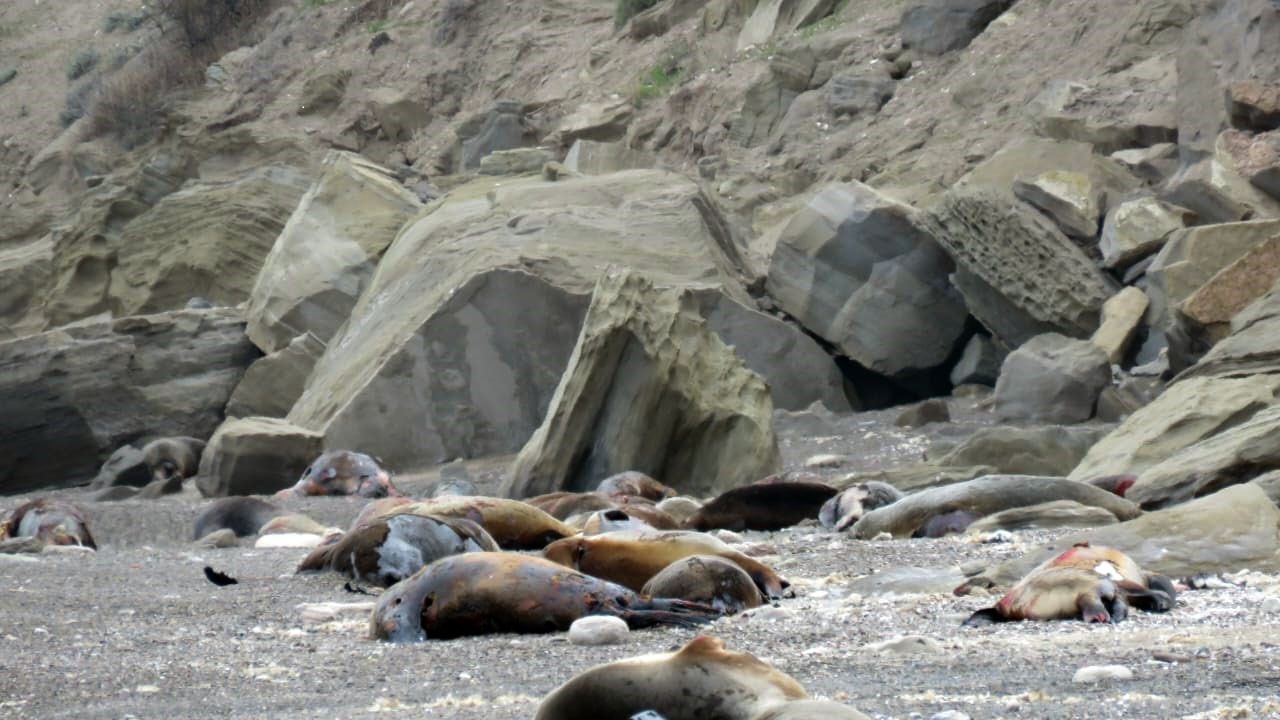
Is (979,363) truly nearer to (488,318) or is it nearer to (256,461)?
(488,318)

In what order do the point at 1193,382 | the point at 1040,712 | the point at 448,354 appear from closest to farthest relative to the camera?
the point at 1040,712 → the point at 1193,382 → the point at 448,354

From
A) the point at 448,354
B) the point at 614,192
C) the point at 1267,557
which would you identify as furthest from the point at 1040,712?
the point at 614,192

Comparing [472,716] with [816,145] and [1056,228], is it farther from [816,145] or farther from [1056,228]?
[816,145]

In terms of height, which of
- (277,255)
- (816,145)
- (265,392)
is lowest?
(265,392)

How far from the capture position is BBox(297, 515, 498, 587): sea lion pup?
696 cm

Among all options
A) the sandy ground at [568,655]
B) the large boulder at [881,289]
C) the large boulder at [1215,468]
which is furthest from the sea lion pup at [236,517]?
the large boulder at [881,289]

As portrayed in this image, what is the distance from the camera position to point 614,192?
60.7ft

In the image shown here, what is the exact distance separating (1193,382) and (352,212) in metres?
12.8

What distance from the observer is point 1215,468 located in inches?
335

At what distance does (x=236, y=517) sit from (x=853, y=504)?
13.9ft

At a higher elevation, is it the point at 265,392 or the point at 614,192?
the point at 614,192

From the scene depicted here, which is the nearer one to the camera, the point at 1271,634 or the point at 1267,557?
the point at 1271,634

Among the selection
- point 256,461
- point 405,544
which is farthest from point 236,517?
point 405,544

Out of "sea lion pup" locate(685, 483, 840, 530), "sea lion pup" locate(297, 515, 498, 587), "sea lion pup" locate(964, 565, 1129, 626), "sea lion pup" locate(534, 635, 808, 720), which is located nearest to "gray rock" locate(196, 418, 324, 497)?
"sea lion pup" locate(685, 483, 840, 530)
